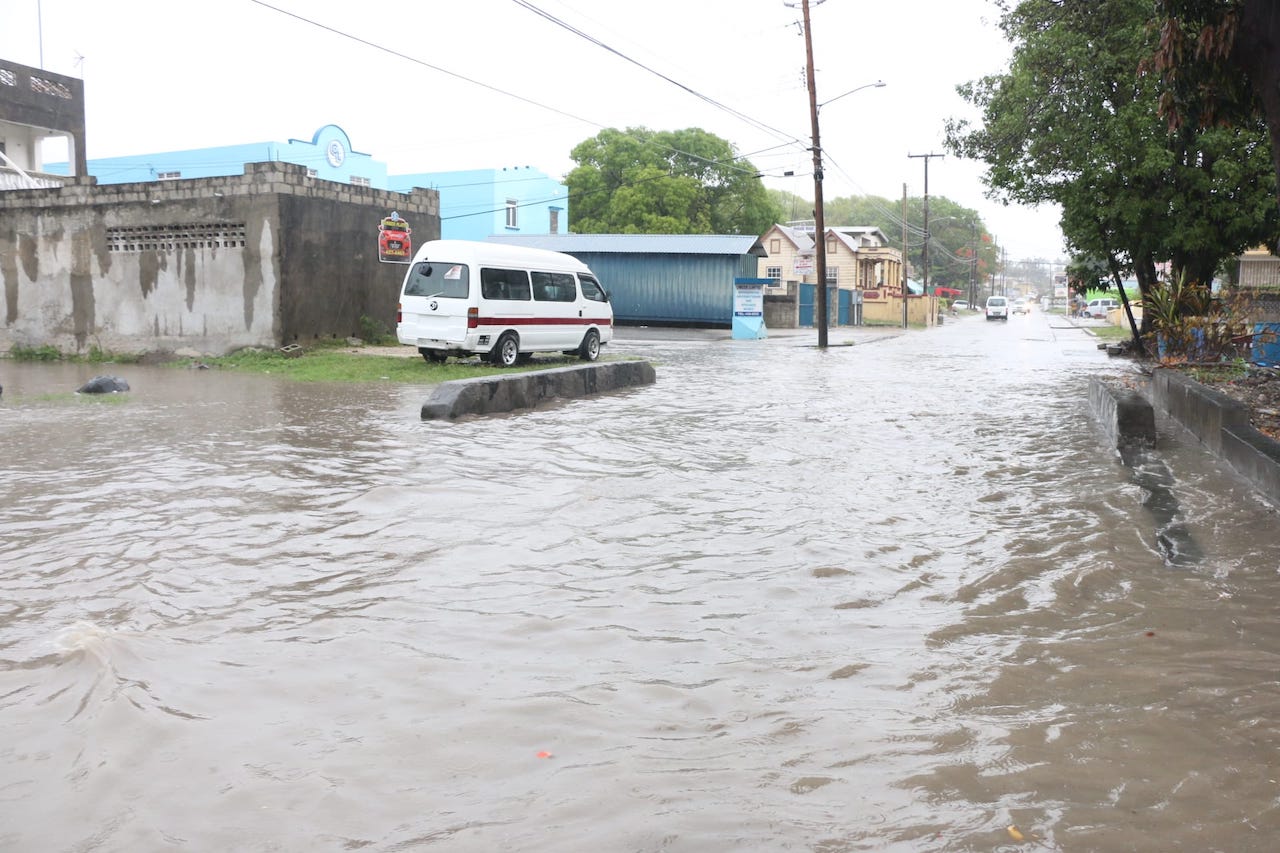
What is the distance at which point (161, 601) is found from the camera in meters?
5.00

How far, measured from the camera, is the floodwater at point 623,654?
306 cm

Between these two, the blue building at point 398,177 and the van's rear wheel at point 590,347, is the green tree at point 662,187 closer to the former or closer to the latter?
the blue building at point 398,177

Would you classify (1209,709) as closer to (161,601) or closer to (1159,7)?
(161,601)

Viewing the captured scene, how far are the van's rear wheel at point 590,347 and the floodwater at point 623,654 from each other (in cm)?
1093

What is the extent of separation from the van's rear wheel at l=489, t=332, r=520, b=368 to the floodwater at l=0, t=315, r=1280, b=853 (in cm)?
850

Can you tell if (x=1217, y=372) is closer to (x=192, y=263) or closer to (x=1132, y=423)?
(x=1132, y=423)

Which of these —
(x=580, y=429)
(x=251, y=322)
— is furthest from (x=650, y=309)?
(x=580, y=429)

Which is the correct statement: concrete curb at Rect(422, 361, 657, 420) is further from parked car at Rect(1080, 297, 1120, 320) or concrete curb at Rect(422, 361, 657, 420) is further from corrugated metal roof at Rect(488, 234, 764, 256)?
parked car at Rect(1080, 297, 1120, 320)

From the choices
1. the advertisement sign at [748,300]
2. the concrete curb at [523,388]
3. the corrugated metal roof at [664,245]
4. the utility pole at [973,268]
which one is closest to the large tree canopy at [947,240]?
the utility pole at [973,268]

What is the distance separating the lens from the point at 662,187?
54562 mm

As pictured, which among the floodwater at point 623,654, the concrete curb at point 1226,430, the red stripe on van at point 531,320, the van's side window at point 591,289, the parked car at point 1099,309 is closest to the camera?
the floodwater at point 623,654

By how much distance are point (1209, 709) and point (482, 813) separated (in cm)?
A: 263

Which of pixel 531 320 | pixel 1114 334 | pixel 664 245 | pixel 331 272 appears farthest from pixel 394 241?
pixel 1114 334

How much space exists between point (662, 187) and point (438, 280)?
39.0 meters
